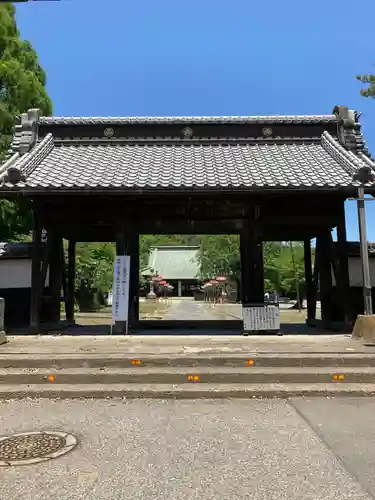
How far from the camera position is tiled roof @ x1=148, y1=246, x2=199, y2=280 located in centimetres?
5866

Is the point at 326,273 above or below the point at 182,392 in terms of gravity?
above

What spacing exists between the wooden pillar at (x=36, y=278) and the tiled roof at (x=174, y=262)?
47222mm

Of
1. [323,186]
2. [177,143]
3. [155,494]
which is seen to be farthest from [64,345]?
[177,143]

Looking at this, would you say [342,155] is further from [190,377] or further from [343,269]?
[190,377]

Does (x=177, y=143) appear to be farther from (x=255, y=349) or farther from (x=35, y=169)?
(x=255, y=349)

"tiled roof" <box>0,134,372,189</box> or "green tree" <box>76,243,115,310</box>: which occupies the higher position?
"tiled roof" <box>0,134,372,189</box>

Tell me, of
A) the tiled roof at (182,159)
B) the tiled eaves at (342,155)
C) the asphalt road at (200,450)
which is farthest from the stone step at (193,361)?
the tiled eaves at (342,155)

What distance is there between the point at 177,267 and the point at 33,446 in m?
56.0

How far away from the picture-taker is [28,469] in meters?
3.52

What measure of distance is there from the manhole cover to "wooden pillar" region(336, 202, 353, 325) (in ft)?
22.7

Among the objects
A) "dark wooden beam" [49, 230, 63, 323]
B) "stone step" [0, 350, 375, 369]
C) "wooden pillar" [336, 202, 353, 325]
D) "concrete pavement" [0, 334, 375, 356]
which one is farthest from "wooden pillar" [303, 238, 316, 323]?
"dark wooden beam" [49, 230, 63, 323]

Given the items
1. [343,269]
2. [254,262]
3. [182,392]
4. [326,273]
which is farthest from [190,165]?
[182,392]

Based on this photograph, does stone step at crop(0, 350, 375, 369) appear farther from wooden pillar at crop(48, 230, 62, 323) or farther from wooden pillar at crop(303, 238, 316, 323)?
wooden pillar at crop(303, 238, 316, 323)

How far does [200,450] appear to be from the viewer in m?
3.88
